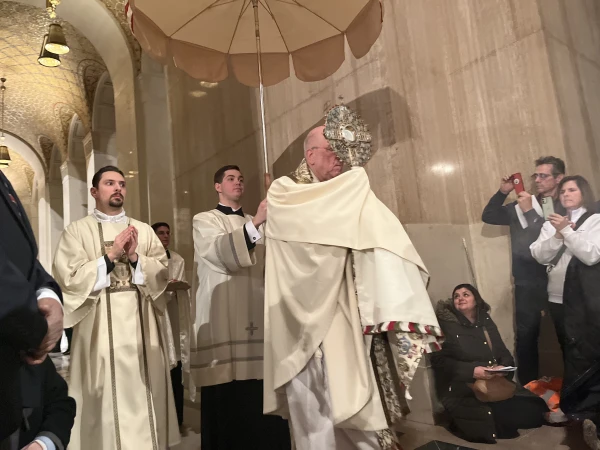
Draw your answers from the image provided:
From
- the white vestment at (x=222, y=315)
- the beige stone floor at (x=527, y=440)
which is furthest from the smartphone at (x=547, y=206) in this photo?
the white vestment at (x=222, y=315)

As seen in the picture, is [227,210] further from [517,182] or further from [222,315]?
[517,182]

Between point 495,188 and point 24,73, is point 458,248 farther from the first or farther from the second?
point 24,73

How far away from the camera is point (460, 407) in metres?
3.26

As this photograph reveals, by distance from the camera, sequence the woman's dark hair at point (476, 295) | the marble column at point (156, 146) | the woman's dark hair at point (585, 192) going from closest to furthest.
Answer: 1. the woman's dark hair at point (585, 192)
2. the woman's dark hair at point (476, 295)
3. the marble column at point (156, 146)

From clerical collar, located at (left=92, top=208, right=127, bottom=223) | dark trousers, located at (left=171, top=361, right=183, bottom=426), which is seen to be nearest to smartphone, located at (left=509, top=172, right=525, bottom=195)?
clerical collar, located at (left=92, top=208, right=127, bottom=223)

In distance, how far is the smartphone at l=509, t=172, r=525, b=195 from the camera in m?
3.25

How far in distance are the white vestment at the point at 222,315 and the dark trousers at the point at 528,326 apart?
1.82 m

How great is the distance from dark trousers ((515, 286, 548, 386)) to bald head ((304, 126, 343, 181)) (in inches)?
65.6

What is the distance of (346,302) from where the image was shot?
2.20 m

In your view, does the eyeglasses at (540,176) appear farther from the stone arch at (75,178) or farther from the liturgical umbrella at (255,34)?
the stone arch at (75,178)

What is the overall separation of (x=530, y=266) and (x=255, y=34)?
278 cm

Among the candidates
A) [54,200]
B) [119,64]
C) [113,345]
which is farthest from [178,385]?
[54,200]

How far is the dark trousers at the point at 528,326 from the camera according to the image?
10.1ft

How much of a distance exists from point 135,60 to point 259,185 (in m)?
3.23
